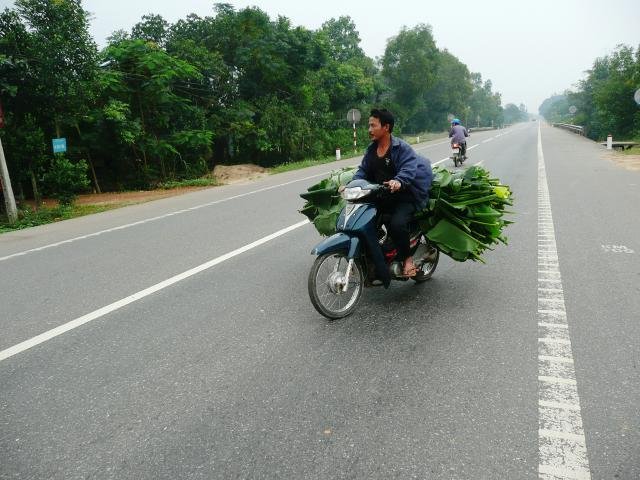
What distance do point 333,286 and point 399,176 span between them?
1.12 m

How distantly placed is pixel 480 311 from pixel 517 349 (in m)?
0.79

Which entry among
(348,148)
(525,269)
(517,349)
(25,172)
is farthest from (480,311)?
(348,148)

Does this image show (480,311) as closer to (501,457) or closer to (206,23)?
(501,457)

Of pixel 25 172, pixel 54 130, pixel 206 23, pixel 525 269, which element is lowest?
pixel 525 269

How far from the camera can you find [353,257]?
4082mm

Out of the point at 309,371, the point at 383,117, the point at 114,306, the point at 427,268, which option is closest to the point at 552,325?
the point at 427,268

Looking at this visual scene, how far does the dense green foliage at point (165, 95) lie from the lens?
13.4m

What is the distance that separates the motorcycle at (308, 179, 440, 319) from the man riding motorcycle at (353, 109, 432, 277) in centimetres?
11

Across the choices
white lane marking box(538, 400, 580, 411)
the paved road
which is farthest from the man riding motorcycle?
white lane marking box(538, 400, 580, 411)

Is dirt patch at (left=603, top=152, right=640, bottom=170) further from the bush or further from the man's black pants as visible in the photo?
the bush

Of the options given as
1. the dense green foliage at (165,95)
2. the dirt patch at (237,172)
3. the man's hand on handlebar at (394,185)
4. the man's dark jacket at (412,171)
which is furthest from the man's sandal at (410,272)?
the dirt patch at (237,172)

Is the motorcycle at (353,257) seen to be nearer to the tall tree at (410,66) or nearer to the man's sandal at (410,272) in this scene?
the man's sandal at (410,272)

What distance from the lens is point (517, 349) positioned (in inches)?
135

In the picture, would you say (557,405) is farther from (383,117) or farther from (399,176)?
(383,117)
